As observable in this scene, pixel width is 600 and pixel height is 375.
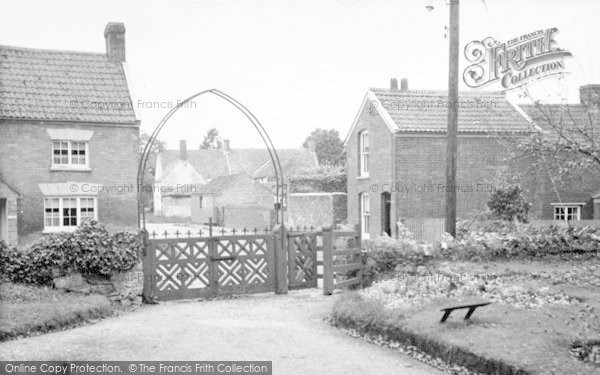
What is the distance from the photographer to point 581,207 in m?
29.9

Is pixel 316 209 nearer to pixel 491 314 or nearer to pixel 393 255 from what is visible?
pixel 393 255

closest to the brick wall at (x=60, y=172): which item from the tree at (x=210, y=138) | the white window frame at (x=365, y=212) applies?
the white window frame at (x=365, y=212)

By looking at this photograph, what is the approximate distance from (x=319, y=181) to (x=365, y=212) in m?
8.31

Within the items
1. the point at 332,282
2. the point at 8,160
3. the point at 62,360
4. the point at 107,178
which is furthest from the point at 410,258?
the point at 8,160

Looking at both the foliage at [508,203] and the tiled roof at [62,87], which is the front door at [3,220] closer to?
the tiled roof at [62,87]

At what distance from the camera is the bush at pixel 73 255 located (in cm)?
1330

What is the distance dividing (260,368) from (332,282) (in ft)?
22.5

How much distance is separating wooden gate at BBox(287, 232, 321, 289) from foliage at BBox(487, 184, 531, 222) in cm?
1033

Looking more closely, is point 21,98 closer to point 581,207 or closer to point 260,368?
point 260,368

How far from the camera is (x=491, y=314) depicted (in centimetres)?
999

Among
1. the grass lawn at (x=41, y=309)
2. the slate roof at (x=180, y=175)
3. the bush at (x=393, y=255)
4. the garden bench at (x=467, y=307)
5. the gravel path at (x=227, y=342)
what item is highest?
the slate roof at (x=180, y=175)

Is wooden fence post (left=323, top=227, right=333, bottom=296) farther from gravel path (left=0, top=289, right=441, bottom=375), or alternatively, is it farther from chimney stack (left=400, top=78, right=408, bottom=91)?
chimney stack (left=400, top=78, right=408, bottom=91)

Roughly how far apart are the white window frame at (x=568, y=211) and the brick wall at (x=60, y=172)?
746 inches

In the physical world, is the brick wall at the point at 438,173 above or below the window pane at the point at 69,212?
above
